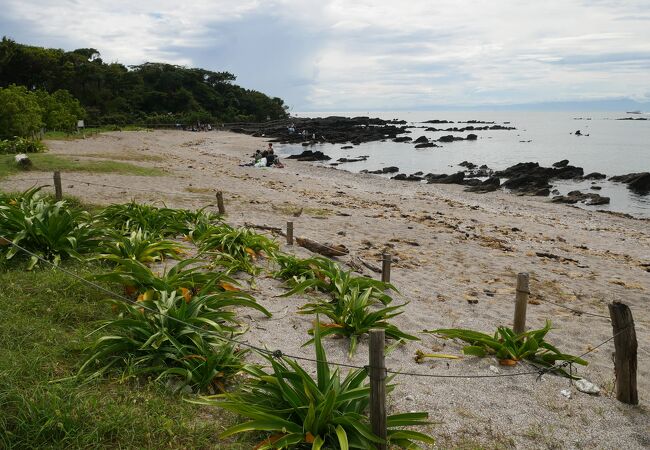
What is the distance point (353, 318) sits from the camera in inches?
202

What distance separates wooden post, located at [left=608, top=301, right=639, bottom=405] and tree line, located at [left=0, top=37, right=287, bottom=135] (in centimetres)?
2391

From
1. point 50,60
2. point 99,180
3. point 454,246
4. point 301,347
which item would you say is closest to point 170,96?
point 50,60

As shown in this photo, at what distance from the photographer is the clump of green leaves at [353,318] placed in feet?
16.4

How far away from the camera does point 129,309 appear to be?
4.37 meters

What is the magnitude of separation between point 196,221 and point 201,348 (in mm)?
4911

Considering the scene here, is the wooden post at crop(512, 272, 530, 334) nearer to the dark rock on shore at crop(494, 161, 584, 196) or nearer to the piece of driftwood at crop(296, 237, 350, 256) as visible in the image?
the piece of driftwood at crop(296, 237, 350, 256)

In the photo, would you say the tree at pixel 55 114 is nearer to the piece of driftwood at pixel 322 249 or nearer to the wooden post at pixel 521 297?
the piece of driftwood at pixel 322 249

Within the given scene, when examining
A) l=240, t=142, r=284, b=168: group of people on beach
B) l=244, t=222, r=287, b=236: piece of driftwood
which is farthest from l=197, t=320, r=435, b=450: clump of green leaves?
l=240, t=142, r=284, b=168: group of people on beach

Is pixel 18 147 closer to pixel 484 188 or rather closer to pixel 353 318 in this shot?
pixel 353 318

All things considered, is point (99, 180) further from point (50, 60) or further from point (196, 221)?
point (50, 60)

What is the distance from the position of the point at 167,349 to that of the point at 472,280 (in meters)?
6.01

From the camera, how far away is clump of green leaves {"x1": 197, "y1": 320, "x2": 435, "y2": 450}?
3.10 meters

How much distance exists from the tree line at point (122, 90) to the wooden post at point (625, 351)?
23908 millimetres

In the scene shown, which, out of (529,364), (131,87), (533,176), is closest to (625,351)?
(529,364)
